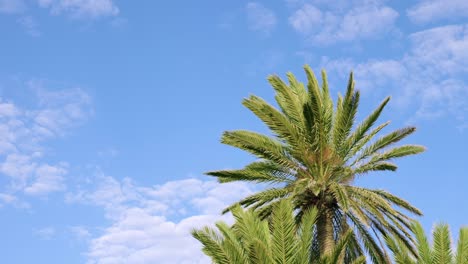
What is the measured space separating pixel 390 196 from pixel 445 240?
10.3ft

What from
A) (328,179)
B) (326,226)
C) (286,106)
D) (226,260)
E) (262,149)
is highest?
(286,106)

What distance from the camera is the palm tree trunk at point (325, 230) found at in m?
19.9

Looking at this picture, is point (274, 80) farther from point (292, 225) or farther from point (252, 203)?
point (292, 225)

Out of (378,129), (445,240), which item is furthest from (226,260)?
(378,129)

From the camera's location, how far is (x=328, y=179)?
800 inches

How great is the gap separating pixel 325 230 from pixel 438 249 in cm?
375

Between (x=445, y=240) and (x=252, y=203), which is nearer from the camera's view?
(x=445, y=240)

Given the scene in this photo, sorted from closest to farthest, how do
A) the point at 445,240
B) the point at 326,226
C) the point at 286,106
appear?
the point at 445,240 → the point at 326,226 → the point at 286,106

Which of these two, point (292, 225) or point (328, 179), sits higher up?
point (328, 179)

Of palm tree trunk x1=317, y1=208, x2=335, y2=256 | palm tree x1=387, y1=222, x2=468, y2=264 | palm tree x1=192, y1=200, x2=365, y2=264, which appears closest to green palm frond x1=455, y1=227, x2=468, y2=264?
palm tree x1=387, y1=222, x2=468, y2=264

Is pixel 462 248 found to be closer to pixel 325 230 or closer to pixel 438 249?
pixel 438 249

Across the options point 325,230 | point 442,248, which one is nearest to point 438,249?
point 442,248

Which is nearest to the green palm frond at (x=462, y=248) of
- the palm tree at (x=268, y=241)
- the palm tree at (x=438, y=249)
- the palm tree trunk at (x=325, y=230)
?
the palm tree at (x=438, y=249)

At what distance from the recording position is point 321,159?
66.5 feet
